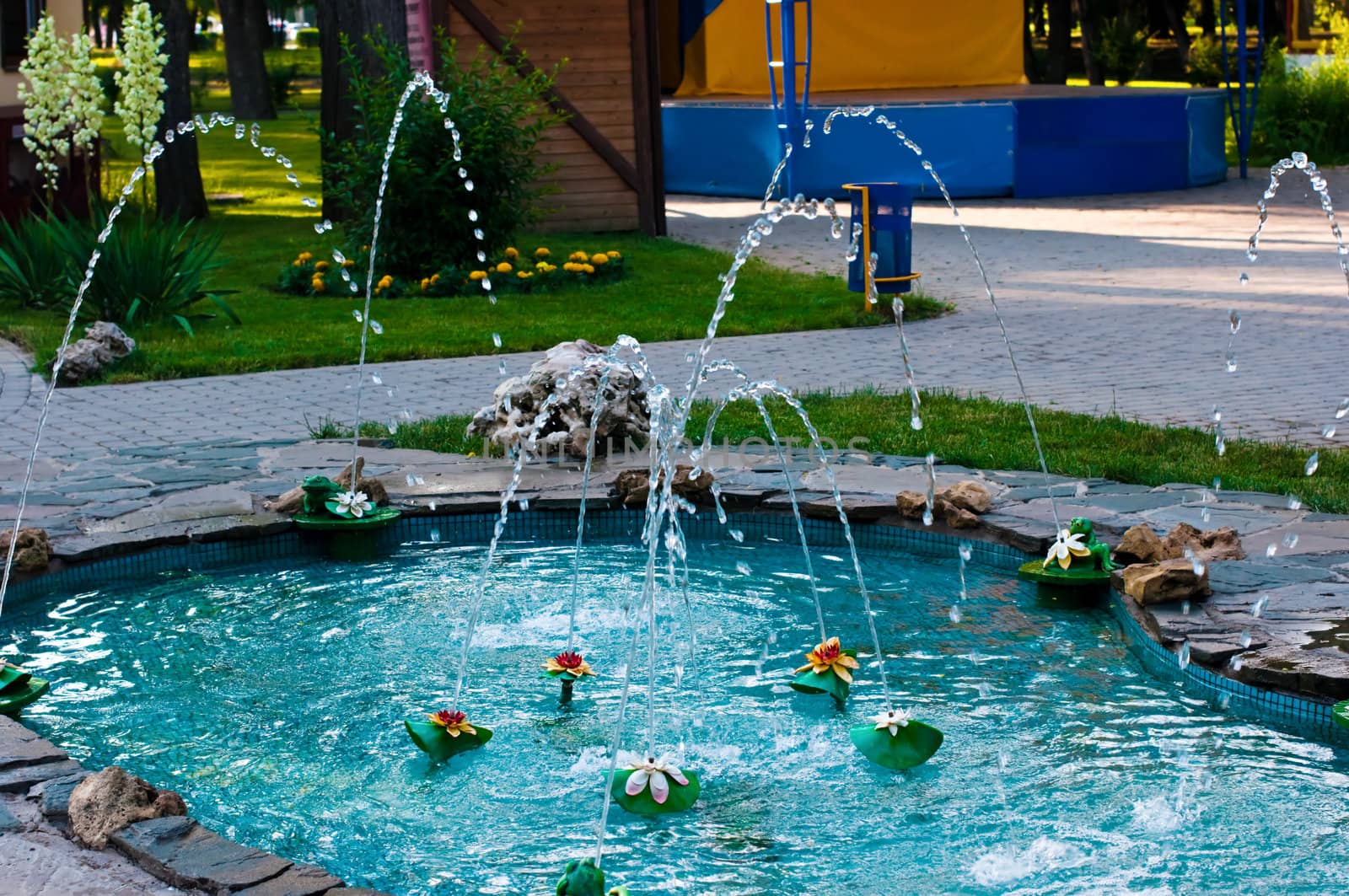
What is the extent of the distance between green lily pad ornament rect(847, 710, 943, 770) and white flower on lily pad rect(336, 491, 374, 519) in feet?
9.04

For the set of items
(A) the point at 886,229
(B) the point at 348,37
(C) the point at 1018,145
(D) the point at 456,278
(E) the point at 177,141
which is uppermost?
(B) the point at 348,37

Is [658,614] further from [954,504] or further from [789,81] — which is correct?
[789,81]

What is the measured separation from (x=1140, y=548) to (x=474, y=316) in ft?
22.5

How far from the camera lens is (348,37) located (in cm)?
1477

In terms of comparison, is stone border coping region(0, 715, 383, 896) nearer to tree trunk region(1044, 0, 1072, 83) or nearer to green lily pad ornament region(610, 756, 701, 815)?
green lily pad ornament region(610, 756, 701, 815)

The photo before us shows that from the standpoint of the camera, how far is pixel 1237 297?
12.0 metres

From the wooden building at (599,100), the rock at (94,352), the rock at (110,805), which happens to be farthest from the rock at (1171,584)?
the wooden building at (599,100)

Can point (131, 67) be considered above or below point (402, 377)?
above

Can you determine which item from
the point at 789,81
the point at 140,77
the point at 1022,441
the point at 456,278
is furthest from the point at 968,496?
the point at 789,81

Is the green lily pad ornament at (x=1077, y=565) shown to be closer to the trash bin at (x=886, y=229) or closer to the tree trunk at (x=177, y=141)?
the trash bin at (x=886, y=229)

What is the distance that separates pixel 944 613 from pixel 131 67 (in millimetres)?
9209

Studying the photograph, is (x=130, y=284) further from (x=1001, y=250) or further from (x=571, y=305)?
(x=1001, y=250)

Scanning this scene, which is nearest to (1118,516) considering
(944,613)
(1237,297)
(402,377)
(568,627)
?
(944,613)

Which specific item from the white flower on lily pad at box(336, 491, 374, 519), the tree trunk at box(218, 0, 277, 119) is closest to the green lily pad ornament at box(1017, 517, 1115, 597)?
the white flower on lily pad at box(336, 491, 374, 519)
